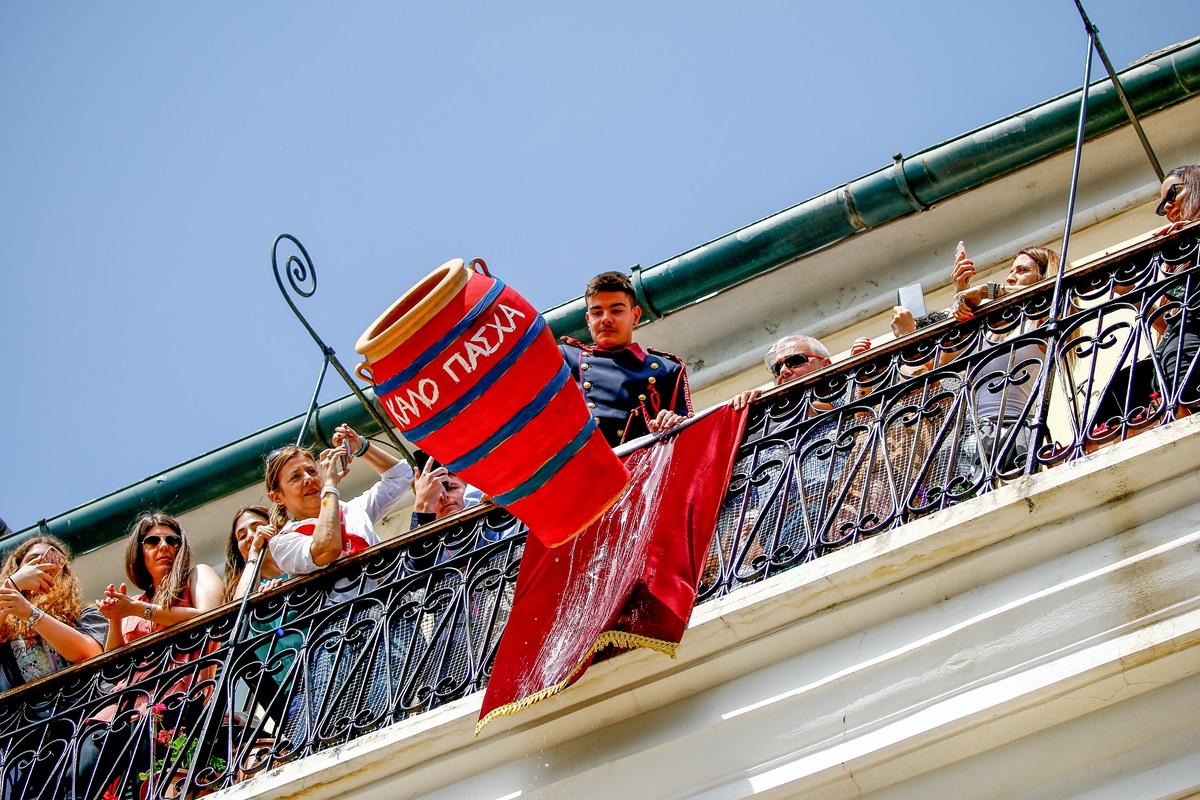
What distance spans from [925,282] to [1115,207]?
1.07 metres

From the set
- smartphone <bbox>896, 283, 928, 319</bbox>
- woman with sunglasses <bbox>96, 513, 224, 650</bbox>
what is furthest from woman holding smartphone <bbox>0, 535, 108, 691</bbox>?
smartphone <bbox>896, 283, 928, 319</bbox>

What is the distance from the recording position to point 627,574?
630 cm

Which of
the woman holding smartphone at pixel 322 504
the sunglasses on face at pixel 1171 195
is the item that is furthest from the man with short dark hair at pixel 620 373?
the sunglasses on face at pixel 1171 195

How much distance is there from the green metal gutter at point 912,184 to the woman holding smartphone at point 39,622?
363 centimetres

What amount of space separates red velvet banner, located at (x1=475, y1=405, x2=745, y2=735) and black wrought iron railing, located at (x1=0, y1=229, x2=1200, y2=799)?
0.40ft

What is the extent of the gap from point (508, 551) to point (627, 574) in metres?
0.76

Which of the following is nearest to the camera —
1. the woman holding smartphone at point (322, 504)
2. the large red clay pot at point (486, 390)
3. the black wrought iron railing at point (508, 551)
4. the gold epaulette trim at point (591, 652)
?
the large red clay pot at point (486, 390)

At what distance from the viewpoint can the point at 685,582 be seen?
20.4ft

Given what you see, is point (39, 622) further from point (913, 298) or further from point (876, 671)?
point (913, 298)

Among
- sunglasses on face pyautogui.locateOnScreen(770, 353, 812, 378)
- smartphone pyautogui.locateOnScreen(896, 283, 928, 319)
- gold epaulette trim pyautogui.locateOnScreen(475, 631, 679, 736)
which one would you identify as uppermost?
sunglasses on face pyautogui.locateOnScreen(770, 353, 812, 378)

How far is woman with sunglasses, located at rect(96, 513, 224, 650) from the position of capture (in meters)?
7.58

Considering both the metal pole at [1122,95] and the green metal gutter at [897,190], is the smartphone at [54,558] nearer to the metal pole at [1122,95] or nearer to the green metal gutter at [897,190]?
the green metal gutter at [897,190]

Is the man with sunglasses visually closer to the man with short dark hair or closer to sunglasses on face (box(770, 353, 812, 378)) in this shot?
sunglasses on face (box(770, 353, 812, 378))

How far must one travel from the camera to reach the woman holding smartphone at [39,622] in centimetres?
761
